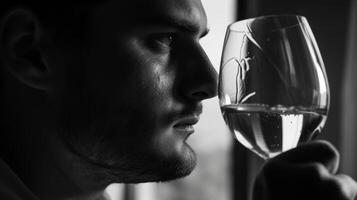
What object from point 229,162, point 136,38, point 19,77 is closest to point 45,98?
point 19,77

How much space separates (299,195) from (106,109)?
55 cm

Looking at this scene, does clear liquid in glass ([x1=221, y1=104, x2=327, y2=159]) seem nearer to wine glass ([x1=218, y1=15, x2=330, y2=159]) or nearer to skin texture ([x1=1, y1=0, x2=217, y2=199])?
wine glass ([x1=218, y1=15, x2=330, y2=159])

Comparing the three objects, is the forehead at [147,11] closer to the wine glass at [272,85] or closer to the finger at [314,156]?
the wine glass at [272,85]

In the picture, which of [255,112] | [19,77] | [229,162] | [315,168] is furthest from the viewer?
[229,162]

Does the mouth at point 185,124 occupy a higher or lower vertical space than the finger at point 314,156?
lower

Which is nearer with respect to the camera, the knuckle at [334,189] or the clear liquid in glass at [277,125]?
the knuckle at [334,189]

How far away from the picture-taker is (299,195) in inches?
24.2

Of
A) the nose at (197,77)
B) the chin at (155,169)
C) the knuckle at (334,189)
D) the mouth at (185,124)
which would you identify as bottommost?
the chin at (155,169)

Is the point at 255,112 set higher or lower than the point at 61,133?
higher

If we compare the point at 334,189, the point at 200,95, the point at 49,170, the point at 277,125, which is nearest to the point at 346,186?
the point at 334,189

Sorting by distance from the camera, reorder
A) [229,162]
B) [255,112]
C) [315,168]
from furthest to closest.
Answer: [229,162]
[255,112]
[315,168]

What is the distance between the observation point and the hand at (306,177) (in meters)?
0.60

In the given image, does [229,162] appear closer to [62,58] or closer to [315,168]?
[62,58]

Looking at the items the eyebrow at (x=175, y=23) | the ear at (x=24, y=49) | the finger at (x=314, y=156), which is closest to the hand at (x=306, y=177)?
the finger at (x=314, y=156)
